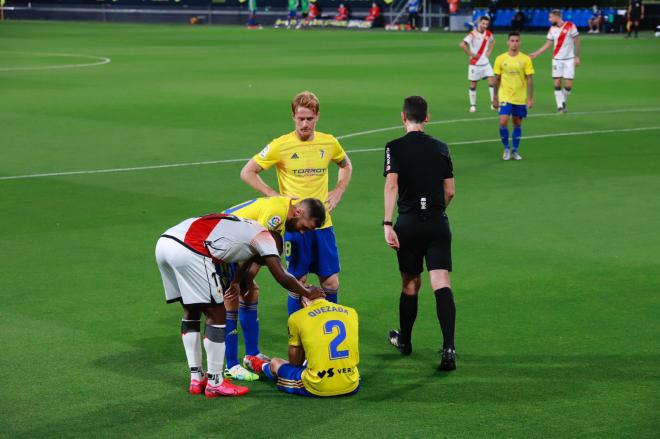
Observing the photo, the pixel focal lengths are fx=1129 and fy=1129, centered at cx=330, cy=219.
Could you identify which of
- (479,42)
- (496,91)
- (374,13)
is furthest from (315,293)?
(374,13)

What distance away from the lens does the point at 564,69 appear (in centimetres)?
2878

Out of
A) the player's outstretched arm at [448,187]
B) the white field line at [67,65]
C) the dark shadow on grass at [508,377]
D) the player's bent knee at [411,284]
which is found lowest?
the dark shadow on grass at [508,377]

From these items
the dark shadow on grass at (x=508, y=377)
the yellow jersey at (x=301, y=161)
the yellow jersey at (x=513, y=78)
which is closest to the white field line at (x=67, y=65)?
the yellow jersey at (x=513, y=78)

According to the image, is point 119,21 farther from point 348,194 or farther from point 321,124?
point 348,194

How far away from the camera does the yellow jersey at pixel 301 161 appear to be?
9773 mm

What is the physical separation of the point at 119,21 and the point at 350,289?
80.1m

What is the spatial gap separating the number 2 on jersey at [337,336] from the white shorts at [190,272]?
2.76ft

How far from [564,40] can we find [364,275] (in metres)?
18.8

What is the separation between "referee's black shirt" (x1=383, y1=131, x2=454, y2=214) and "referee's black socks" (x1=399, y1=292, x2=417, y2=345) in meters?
0.81

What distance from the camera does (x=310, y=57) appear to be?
1853 inches

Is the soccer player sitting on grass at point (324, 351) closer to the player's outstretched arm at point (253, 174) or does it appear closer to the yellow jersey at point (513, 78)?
the player's outstretched arm at point (253, 174)

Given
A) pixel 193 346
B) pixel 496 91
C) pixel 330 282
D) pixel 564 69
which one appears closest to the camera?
pixel 193 346

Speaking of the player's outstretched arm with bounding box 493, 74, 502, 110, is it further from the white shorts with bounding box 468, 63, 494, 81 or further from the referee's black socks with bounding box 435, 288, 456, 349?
the referee's black socks with bounding box 435, 288, 456, 349

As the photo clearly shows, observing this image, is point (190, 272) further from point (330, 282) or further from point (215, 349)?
point (330, 282)
